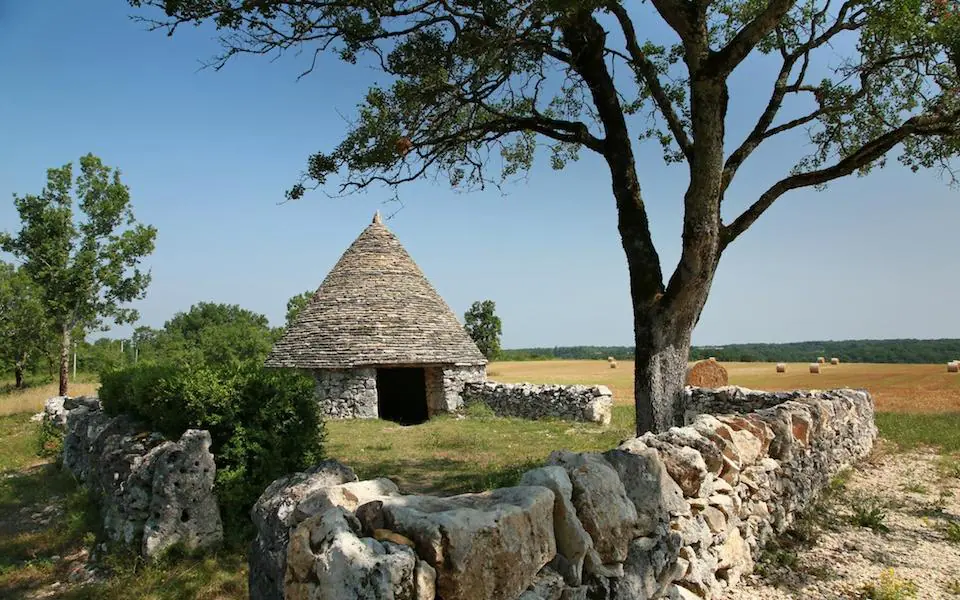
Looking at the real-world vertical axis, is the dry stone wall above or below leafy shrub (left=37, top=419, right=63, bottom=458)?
above

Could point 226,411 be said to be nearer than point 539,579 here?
No

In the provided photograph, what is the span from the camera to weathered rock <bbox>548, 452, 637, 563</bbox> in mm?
3617

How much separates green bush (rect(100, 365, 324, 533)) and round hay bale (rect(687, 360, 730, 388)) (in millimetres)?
15234

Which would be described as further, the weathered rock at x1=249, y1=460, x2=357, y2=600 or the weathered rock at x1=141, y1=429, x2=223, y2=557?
the weathered rock at x1=141, y1=429, x2=223, y2=557

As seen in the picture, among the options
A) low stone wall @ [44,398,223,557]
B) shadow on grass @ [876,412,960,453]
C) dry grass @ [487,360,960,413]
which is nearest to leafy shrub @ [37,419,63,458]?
low stone wall @ [44,398,223,557]

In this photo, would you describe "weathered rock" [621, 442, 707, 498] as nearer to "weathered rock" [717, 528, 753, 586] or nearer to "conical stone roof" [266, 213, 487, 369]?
"weathered rock" [717, 528, 753, 586]

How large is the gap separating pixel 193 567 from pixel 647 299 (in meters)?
6.72

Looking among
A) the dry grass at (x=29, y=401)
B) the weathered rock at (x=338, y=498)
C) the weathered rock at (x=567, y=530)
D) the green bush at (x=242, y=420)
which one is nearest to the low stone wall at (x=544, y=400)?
the green bush at (x=242, y=420)

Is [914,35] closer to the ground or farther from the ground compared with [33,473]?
farther from the ground

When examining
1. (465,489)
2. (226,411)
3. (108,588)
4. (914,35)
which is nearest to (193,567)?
(108,588)

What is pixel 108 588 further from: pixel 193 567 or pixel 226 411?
pixel 226 411

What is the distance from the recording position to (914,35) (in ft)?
27.0

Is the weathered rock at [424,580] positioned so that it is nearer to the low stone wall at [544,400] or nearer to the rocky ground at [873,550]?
the rocky ground at [873,550]

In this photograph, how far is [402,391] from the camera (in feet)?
75.4
